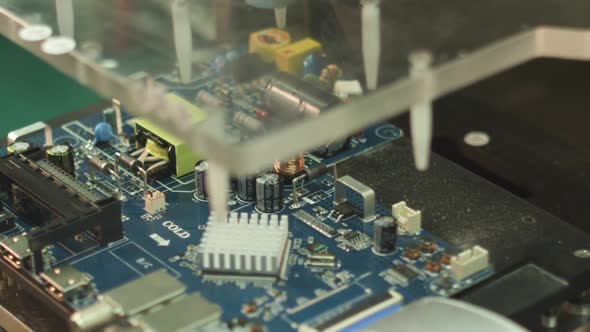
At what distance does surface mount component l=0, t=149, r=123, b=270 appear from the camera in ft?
22.2

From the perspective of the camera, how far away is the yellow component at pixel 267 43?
20.5 feet

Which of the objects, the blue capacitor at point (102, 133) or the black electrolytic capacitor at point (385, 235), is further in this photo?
the blue capacitor at point (102, 133)

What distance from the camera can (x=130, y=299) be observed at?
6.43 metres

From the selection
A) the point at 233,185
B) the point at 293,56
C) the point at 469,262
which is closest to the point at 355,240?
the point at 469,262

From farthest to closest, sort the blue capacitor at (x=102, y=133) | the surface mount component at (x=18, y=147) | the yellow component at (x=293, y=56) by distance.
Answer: the blue capacitor at (x=102, y=133) < the surface mount component at (x=18, y=147) < the yellow component at (x=293, y=56)

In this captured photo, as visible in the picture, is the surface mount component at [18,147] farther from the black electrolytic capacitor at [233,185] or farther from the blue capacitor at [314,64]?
the blue capacitor at [314,64]

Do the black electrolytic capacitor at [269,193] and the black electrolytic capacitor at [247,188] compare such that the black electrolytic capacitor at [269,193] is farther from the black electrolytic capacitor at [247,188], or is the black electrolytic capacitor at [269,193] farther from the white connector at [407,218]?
the white connector at [407,218]

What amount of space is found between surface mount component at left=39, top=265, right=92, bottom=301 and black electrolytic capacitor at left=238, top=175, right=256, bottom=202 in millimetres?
1024

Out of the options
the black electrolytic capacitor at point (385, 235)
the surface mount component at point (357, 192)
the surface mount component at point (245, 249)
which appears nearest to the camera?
the surface mount component at point (245, 249)

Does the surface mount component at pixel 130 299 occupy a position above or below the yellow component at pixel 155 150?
below

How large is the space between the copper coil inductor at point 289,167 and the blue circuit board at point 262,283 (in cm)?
8

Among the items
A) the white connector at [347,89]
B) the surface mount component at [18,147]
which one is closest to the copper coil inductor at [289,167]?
the surface mount component at [18,147]

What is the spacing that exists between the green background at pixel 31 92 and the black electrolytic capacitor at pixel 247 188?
11.1 feet

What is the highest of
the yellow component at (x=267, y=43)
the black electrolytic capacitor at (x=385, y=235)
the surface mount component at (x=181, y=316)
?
the yellow component at (x=267, y=43)
